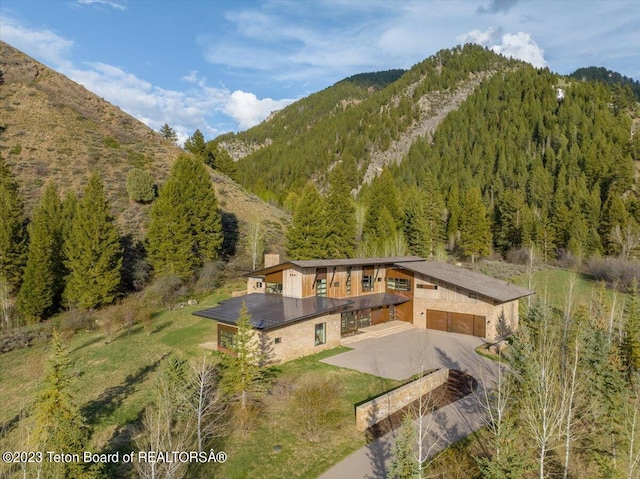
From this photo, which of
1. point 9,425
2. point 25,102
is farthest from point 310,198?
point 25,102

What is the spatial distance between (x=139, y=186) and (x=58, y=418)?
4008 centimetres

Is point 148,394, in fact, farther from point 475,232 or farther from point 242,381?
point 475,232

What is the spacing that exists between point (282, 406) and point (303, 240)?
26.8 m

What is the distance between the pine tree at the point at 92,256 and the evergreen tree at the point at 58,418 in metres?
20.1

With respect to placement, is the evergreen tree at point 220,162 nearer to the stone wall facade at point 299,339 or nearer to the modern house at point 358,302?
the modern house at point 358,302

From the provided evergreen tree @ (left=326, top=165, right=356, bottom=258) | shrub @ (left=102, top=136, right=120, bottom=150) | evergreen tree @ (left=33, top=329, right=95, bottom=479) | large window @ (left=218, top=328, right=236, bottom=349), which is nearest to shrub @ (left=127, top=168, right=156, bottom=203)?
shrub @ (left=102, top=136, right=120, bottom=150)

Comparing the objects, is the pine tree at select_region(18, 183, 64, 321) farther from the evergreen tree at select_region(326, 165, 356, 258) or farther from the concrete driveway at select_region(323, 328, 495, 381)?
the evergreen tree at select_region(326, 165, 356, 258)

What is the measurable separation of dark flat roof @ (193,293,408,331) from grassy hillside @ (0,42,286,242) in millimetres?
24045

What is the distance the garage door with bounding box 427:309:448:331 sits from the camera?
91.8ft

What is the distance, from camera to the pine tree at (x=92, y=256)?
30.5 metres

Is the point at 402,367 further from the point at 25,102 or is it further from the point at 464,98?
the point at 464,98

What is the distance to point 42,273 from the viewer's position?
96.6 feet

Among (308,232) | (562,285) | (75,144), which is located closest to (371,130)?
(308,232)

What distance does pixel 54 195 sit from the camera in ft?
118
